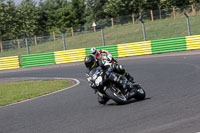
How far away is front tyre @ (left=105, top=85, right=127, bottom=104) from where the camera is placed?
26.5 ft

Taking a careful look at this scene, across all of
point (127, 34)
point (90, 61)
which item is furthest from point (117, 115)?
point (127, 34)

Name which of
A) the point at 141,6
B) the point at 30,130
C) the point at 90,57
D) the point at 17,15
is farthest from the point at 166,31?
the point at 17,15

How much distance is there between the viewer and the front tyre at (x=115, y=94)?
26.5ft

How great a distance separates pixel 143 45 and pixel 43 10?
150ft

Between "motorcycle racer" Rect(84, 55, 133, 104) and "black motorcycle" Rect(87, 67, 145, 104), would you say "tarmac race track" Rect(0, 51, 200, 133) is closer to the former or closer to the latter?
"black motorcycle" Rect(87, 67, 145, 104)

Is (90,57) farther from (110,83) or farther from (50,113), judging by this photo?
(50,113)

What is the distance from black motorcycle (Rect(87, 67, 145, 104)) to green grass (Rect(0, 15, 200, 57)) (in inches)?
921

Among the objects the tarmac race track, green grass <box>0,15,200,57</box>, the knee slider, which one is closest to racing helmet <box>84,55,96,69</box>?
the knee slider

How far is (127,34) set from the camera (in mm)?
35531

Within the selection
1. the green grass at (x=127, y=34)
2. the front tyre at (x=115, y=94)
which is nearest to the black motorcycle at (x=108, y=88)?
the front tyre at (x=115, y=94)

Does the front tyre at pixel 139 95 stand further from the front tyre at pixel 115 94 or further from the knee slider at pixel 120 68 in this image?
the knee slider at pixel 120 68

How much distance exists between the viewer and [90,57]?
8305mm

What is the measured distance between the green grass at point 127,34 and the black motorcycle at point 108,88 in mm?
23392

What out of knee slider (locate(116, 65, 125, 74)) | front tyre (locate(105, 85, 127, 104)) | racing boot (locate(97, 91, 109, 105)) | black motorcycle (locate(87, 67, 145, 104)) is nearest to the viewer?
black motorcycle (locate(87, 67, 145, 104))
